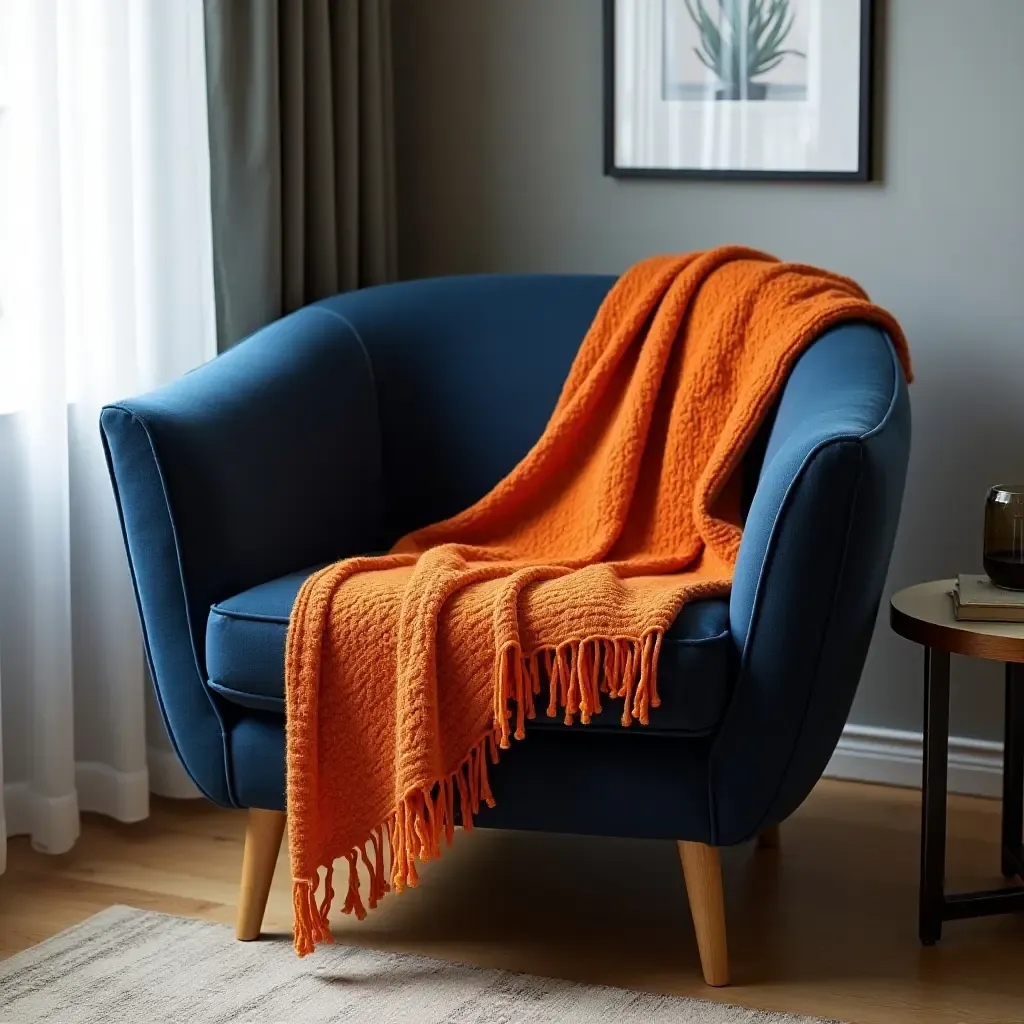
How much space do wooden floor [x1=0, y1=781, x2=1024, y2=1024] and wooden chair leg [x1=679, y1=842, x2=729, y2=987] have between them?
0.10 ft

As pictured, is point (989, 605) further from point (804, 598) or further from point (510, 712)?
point (510, 712)

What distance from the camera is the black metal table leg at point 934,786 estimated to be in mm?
1938

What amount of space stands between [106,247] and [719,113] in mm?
1060

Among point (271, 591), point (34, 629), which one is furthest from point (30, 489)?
point (271, 591)

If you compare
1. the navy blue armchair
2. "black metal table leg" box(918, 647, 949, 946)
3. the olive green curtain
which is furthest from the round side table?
the olive green curtain

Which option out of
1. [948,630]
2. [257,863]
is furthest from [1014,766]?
Answer: [257,863]

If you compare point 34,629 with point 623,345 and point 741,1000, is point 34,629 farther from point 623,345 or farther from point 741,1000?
point 741,1000

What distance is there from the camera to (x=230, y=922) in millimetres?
2070

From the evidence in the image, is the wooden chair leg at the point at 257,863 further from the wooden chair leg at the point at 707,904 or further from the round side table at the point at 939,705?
the round side table at the point at 939,705

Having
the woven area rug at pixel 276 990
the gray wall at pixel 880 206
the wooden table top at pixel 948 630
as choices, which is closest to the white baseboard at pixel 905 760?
the gray wall at pixel 880 206

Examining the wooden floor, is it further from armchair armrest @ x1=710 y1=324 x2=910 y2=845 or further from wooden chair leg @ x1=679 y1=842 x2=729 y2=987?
armchair armrest @ x1=710 y1=324 x2=910 y2=845

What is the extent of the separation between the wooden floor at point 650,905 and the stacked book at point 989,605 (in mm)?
441

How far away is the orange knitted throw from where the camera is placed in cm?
177

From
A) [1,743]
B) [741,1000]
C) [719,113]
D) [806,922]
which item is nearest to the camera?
[741,1000]
